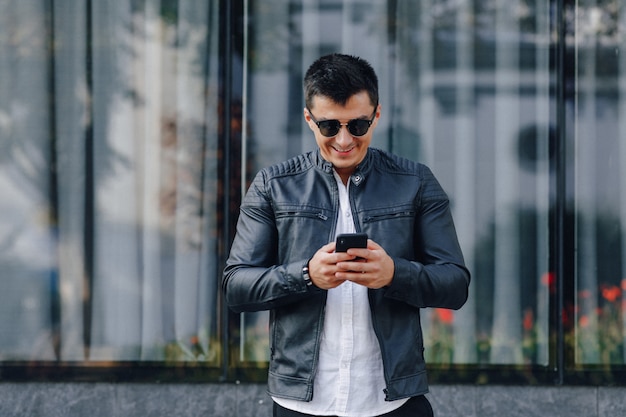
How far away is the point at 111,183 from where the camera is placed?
18.8 ft

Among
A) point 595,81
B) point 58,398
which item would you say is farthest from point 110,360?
point 595,81

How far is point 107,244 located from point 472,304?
2555mm

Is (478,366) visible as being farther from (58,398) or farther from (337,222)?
(337,222)

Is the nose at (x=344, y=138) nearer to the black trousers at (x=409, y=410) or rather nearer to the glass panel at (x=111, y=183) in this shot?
the black trousers at (x=409, y=410)

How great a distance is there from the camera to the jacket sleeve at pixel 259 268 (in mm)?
2584

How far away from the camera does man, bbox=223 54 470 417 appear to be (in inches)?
103

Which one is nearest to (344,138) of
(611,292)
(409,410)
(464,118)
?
(409,410)

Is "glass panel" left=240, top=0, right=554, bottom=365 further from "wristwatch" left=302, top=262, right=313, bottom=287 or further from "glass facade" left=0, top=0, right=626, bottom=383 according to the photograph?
"wristwatch" left=302, top=262, right=313, bottom=287

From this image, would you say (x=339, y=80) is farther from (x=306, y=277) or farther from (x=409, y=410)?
(x=409, y=410)

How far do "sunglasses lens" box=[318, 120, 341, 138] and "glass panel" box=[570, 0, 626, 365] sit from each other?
11.4 feet

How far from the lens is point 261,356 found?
567 centimetres

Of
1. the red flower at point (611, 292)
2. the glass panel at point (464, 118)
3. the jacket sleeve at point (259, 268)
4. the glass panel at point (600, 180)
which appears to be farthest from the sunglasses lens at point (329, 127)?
the red flower at point (611, 292)

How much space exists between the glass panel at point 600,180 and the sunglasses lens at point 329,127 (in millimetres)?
3470

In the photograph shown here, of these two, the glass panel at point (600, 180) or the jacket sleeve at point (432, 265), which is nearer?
the jacket sleeve at point (432, 265)
